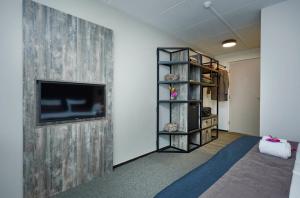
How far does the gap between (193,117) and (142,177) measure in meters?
1.63

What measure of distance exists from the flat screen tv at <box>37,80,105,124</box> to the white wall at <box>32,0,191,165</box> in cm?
33

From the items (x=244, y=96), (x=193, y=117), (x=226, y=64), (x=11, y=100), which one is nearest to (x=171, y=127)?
(x=193, y=117)

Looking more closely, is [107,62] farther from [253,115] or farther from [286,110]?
[253,115]

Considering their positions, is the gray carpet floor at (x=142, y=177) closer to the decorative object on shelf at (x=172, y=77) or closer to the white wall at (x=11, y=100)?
the white wall at (x=11, y=100)

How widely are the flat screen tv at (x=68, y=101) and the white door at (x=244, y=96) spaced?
4095 millimetres

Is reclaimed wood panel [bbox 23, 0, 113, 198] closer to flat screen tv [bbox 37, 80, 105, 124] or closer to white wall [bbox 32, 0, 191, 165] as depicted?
flat screen tv [bbox 37, 80, 105, 124]

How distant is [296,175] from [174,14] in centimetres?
254

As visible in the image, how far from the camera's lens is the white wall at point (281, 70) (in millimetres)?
1945

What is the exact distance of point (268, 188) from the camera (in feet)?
2.45

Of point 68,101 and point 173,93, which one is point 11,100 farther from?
point 173,93

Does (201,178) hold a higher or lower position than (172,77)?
lower

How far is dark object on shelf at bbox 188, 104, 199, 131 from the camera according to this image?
2986 mm

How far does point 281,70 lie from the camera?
6.68 ft

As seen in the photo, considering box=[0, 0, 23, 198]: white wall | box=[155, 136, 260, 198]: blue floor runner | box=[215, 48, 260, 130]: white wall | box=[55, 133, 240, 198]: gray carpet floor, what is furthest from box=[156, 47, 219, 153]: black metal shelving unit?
box=[0, 0, 23, 198]: white wall
